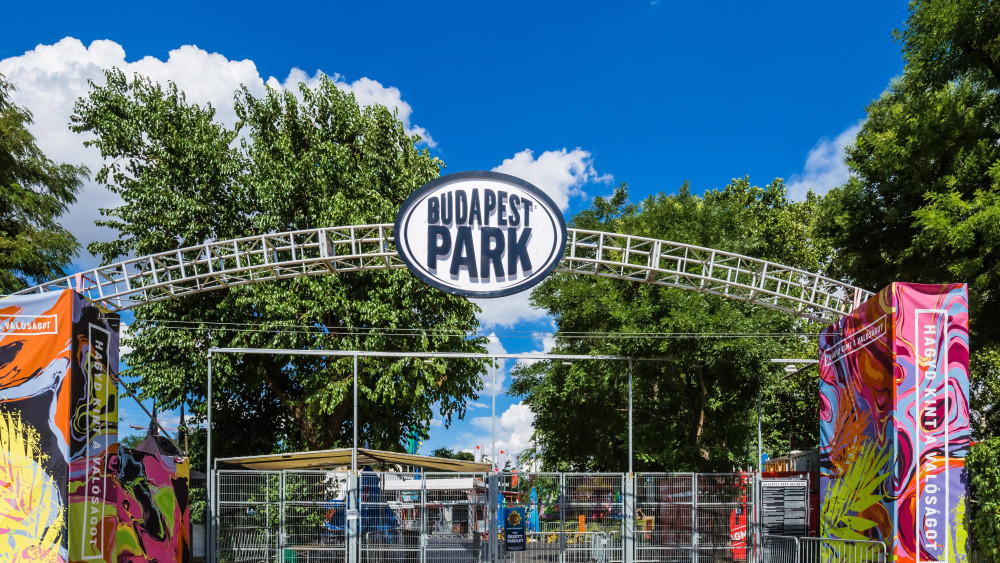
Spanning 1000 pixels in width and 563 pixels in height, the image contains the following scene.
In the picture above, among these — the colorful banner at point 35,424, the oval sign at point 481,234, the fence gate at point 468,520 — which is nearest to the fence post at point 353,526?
the fence gate at point 468,520

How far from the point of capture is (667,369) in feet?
77.9

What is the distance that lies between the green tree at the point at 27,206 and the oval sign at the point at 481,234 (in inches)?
502

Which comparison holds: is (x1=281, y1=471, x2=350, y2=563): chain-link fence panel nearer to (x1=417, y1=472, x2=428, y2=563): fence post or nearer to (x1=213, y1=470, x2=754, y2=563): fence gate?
(x1=213, y1=470, x2=754, y2=563): fence gate

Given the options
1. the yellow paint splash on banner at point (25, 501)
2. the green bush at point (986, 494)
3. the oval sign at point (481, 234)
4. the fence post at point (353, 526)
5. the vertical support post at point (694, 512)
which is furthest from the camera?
the vertical support post at point (694, 512)

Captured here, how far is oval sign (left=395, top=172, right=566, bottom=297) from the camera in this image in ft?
44.6

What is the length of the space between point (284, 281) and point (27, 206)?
22.1 feet

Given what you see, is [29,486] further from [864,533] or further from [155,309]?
[155,309]

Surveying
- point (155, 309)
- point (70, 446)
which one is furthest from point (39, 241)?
point (70, 446)

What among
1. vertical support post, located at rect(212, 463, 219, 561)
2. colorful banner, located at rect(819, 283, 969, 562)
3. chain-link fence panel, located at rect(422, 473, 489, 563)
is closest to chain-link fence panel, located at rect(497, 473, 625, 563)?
chain-link fence panel, located at rect(422, 473, 489, 563)

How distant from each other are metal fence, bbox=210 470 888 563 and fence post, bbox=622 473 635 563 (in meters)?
0.02

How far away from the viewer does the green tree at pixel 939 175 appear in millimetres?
16344

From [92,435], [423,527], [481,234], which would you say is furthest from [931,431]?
[92,435]

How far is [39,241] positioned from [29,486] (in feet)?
43.2

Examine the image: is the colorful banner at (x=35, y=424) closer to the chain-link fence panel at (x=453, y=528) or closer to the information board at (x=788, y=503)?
the chain-link fence panel at (x=453, y=528)
